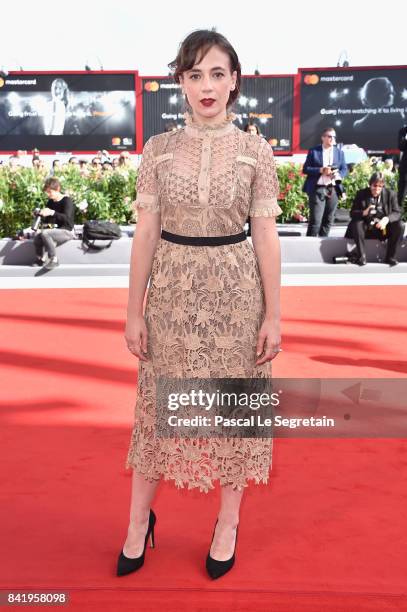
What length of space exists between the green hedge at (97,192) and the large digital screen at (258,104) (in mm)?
10265

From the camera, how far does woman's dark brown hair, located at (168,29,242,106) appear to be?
204cm

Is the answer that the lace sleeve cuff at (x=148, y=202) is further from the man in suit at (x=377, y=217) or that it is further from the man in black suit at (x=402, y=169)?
the man in black suit at (x=402, y=169)

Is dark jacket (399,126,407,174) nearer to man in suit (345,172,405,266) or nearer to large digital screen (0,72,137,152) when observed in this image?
man in suit (345,172,405,266)

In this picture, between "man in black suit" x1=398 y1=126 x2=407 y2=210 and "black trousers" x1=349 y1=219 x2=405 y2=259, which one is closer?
"black trousers" x1=349 y1=219 x2=405 y2=259

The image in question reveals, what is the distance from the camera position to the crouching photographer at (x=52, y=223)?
29.7ft

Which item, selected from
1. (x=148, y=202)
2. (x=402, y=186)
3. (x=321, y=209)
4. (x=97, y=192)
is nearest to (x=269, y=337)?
(x=148, y=202)

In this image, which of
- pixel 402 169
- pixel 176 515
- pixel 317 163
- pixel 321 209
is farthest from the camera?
pixel 402 169

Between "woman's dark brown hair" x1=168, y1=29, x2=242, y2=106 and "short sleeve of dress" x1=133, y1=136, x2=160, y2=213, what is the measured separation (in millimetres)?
262

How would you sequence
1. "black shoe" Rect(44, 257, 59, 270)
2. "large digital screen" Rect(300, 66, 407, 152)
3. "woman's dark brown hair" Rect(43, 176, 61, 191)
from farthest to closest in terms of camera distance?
"large digital screen" Rect(300, 66, 407, 152), "woman's dark brown hair" Rect(43, 176, 61, 191), "black shoe" Rect(44, 257, 59, 270)

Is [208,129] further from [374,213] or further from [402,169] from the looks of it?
[402,169]

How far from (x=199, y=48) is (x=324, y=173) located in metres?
7.76

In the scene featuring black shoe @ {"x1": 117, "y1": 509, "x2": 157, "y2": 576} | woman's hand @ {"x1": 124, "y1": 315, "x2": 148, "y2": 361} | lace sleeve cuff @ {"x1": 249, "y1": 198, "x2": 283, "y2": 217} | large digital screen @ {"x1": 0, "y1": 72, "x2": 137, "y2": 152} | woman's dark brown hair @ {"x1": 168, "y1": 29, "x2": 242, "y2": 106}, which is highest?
large digital screen @ {"x1": 0, "y1": 72, "x2": 137, "y2": 152}

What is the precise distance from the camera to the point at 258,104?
73.5 ft

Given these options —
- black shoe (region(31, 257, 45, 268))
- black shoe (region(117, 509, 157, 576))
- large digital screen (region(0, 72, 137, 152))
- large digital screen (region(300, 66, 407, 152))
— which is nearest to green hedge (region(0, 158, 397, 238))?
black shoe (region(31, 257, 45, 268))
